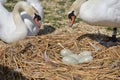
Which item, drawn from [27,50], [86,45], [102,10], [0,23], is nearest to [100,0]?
[102,10]

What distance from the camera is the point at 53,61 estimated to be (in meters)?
6.55

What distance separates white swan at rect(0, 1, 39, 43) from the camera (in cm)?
799

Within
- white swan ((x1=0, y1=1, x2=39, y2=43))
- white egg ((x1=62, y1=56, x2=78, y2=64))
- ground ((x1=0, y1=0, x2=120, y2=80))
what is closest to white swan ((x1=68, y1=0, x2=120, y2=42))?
ground ((x1=0, y1=0, x2=120, y2=80))

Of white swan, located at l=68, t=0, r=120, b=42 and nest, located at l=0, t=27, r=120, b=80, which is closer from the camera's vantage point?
nest, located at l=0, t=27, r=120, b=80

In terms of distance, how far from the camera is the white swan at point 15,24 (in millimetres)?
7988

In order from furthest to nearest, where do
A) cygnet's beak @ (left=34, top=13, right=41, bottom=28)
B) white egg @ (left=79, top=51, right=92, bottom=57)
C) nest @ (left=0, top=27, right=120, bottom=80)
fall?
cygnet's beak @ (left=34, top=13, right=41, bottom=28) → white egg @ (left=79, top=51, right=92, bottom=57) → nest @ (left=0, top=27, right=120, bottom=80)

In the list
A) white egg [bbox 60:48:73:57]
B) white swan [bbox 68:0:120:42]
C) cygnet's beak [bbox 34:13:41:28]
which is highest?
white swan [bbox 68:0:120:42]

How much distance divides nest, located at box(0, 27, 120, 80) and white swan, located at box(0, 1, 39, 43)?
62cm

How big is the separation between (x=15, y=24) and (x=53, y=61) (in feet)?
6.66

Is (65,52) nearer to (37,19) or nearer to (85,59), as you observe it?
(85,59)

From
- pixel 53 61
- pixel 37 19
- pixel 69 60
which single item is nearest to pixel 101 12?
pixel 69 60

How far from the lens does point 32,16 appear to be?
8.04 metres

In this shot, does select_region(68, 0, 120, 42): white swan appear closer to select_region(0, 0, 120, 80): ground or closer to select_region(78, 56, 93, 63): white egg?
select_region(0, 0, 120, 80): ground

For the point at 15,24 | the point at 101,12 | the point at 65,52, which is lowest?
the point at 15,24
